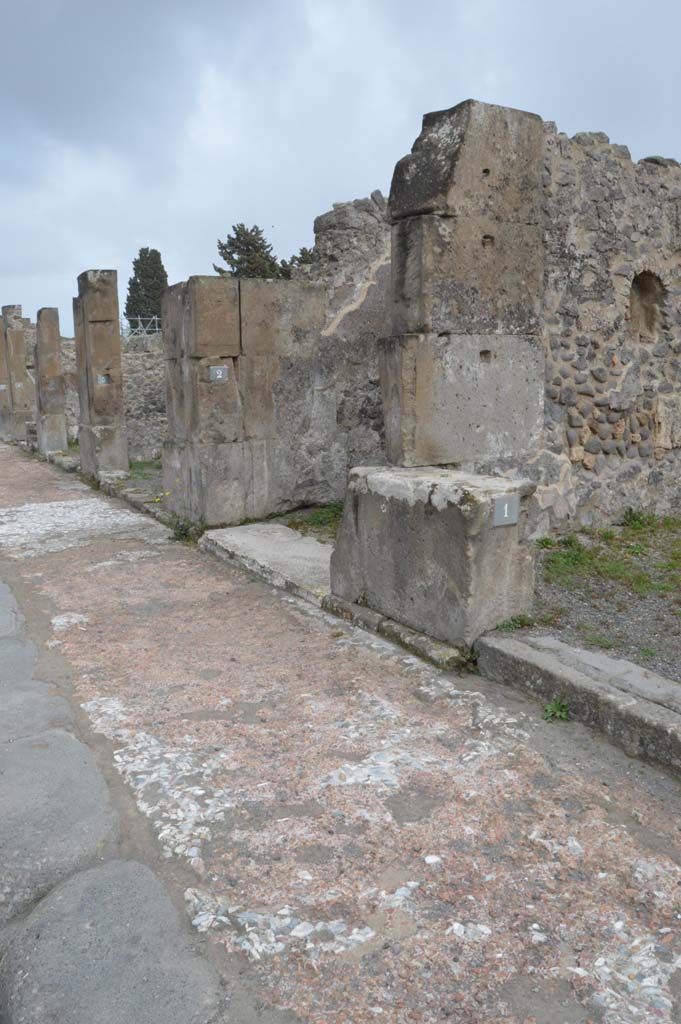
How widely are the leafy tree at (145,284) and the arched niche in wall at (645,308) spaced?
37.5 meters

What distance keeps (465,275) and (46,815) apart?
3532 mm

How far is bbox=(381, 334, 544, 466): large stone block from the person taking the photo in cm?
468

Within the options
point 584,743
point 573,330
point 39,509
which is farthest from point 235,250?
point 584,743

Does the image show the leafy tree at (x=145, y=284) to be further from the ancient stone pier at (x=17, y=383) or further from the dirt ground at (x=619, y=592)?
the dirt ground at (x=619, y=592)

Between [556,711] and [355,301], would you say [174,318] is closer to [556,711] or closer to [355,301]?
[355,301]

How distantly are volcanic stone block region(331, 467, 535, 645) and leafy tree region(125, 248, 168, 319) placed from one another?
39.2 m

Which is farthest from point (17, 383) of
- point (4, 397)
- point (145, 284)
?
point (145, 284)

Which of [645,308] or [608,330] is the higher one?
[645,308]

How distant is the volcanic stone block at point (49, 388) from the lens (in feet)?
48.0

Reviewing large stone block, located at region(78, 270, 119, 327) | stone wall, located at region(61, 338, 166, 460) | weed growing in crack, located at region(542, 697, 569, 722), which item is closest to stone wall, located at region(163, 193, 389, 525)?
large stone block, located at region(78, 270, 119, 327)

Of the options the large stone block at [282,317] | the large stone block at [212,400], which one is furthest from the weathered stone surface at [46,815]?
the large stone block at [282,317]

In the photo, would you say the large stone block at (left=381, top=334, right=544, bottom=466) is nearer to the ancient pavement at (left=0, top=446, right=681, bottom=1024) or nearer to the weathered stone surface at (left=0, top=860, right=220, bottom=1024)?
the ancient pavement at (left=0, top=446, right=681, bottom=1024)

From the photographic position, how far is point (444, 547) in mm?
4023

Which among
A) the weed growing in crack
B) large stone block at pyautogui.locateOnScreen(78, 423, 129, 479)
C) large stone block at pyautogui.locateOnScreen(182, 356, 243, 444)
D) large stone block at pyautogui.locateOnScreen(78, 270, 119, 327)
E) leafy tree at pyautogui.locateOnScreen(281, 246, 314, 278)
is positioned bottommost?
the weed growing in crack
